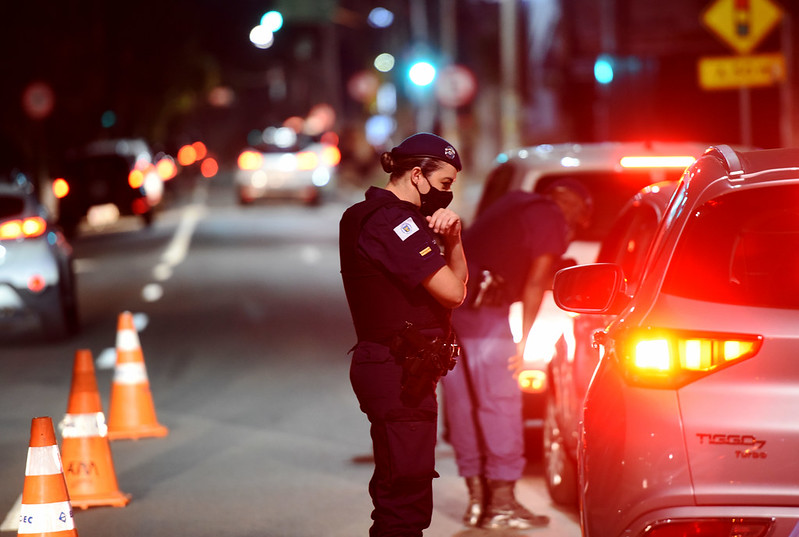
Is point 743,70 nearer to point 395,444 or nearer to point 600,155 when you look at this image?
point 600,155

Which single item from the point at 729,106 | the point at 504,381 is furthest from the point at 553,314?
the point at 729,106

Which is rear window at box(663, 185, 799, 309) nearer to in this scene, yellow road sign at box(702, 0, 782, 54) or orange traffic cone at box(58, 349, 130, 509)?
orange traffic cone at box(58, 349, 130, 509)

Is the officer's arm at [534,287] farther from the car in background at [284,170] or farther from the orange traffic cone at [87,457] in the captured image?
the car in background at [284,170]

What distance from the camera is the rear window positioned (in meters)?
4.52

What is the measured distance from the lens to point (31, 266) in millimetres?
14430

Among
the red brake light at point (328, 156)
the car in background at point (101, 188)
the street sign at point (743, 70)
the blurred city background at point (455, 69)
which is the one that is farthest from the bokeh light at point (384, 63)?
the street sign at point (743, 70)

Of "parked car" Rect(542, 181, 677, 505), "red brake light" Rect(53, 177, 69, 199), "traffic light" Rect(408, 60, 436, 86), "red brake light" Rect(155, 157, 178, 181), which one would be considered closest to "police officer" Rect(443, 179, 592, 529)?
"parked car" Rect(542, 181, 677, 505)

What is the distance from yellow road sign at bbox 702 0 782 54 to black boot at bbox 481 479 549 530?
29.1 ft

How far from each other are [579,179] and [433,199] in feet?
11.3

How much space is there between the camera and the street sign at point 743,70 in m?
15.4

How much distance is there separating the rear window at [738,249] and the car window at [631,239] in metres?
1.61

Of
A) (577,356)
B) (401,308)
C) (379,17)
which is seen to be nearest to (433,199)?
(401,308)

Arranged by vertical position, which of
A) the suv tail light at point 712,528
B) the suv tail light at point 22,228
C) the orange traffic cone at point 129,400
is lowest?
the orange traffic cone at point 129,400

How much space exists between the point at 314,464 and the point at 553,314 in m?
1.66
